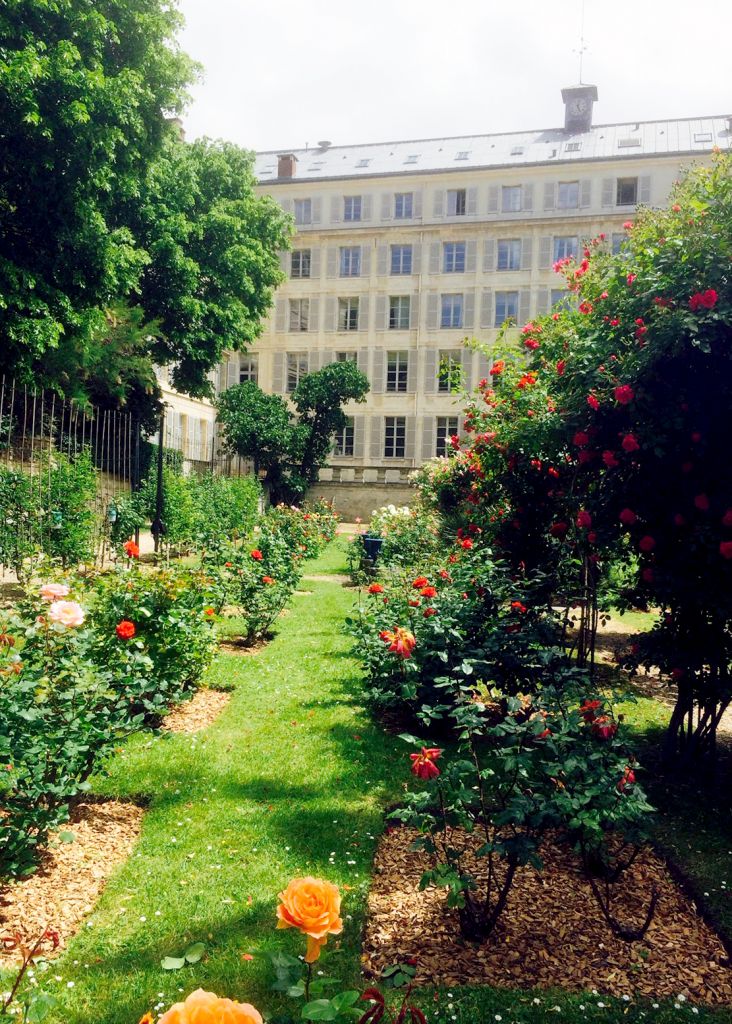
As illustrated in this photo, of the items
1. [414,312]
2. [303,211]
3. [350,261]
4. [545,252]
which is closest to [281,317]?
[350,261]

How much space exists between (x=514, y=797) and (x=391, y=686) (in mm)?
2966

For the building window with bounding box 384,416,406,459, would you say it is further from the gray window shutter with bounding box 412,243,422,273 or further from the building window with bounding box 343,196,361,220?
the building window with bounding box 343,196,361,220

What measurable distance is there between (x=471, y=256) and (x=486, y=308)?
259cm

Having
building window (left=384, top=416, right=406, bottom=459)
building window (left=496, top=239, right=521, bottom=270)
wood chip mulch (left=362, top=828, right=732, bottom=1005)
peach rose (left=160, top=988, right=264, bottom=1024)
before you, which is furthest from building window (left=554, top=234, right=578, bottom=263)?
peach rose (left=160, top=988, right=264, bottom=1024)

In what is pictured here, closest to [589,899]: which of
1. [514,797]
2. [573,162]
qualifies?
[514,797]

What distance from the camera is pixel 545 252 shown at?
3397cm

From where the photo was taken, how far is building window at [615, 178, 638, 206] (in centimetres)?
3338

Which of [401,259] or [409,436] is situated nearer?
[409,436]

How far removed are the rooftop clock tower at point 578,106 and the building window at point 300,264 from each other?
14212 millimetres

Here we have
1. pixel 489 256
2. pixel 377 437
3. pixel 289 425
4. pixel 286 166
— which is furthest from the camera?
pixel 286 166

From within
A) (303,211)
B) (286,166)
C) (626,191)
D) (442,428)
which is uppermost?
(286,166)

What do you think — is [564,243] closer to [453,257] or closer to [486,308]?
[486,308]

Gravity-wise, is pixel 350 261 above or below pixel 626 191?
below

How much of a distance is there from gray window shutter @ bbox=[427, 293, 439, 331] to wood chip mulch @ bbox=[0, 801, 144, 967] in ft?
108
